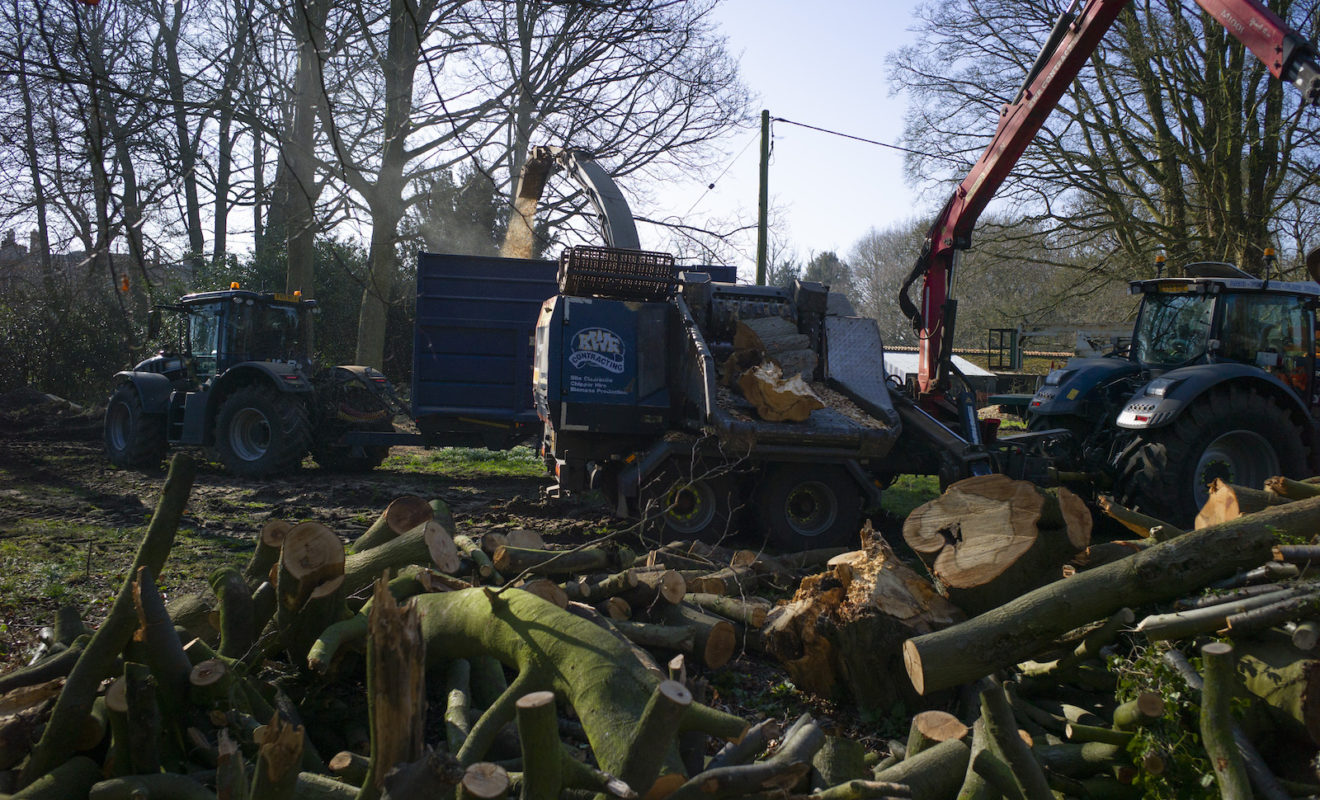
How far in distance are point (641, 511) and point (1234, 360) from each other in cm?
574

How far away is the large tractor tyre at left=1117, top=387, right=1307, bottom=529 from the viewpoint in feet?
25.1

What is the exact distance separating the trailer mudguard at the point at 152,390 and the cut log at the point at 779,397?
27.3 feet

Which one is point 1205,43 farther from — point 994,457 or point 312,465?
point 312,465

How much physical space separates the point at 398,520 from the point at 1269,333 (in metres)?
8.16

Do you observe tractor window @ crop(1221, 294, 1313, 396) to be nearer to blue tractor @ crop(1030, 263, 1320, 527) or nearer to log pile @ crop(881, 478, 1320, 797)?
blue tractor @ crop(1030, 263, 1320, 527)

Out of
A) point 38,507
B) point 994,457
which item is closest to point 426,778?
point 994,457

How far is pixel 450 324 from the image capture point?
10.9 meters

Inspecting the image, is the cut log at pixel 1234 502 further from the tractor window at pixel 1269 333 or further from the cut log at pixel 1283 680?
the tractor window at pixel 1269 333

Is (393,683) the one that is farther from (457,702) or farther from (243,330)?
(243,330)

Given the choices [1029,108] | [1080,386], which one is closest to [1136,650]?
[1080,386]

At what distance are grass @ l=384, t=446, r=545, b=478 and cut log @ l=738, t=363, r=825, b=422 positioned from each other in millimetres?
5222

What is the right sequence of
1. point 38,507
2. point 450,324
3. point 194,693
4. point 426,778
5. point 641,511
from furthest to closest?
point 450,324, point 38,507, point 641,511, point 194,693, point 426,778

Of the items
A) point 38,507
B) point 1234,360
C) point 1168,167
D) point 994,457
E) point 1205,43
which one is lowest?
point 38,507

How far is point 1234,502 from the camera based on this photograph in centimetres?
442
